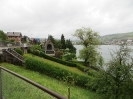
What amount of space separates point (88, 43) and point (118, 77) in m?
25.6

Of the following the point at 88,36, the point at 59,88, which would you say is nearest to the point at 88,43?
the point at 88,36

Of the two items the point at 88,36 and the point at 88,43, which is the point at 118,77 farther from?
the point at 88,36

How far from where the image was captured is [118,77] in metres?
13.4

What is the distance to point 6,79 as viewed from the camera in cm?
395

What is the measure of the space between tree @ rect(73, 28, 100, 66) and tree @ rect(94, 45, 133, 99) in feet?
72.0

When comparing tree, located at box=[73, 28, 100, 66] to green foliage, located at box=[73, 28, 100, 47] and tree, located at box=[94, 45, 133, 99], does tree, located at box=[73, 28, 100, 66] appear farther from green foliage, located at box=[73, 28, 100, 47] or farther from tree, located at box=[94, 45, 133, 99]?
tree, located at box=[94, 45, 133, 99]

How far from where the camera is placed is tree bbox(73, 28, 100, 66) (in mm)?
36594

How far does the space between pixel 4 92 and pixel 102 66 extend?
478 inches

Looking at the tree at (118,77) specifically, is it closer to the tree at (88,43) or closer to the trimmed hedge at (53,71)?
the trimmed hedge at (53,71)

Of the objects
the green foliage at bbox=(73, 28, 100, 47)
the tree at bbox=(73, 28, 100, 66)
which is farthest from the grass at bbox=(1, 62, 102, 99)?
the green foliage at bbox=(73, 28, 100, 47)

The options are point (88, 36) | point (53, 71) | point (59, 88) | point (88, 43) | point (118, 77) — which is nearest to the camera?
point (118, 77)

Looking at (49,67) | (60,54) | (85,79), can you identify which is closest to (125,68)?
(85,79)

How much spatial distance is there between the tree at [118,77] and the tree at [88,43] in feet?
72.0

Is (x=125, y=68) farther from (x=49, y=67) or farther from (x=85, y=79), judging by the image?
(x=49, y=67)
